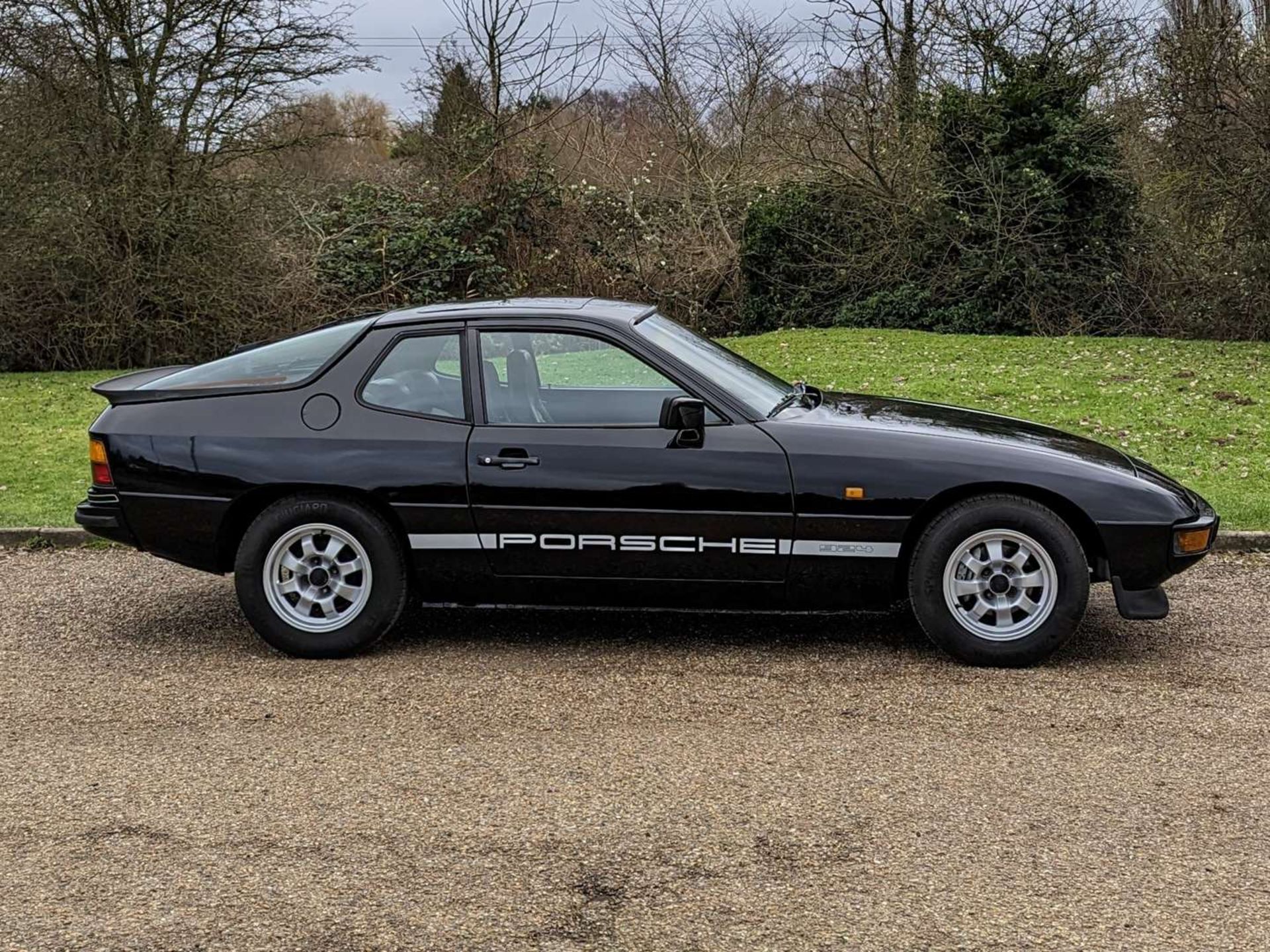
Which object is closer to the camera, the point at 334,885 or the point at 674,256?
the point at 334,885

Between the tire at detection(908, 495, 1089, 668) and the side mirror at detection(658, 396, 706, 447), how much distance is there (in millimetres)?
1041

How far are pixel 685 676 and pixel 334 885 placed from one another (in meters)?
2.11

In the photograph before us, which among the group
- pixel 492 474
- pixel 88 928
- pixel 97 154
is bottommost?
pixel 88 928

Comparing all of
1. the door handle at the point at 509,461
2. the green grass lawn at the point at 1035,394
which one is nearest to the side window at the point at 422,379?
the door handle at the point at 509,461

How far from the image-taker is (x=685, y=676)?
17.7ft

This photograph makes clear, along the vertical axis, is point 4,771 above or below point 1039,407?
below

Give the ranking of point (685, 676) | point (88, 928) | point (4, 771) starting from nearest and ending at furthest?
point (88, 928)
point (4, 771)
point (685, 676)

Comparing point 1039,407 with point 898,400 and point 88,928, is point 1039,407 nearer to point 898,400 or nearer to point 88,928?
point 898,400

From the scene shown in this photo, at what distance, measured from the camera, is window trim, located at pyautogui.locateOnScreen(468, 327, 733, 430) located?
560 cm

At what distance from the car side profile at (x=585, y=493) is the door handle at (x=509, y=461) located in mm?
13

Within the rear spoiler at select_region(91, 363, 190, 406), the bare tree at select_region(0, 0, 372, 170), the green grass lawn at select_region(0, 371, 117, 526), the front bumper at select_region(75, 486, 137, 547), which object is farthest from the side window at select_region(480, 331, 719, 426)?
the bare tree at select_region(0, 0, 372, 170)

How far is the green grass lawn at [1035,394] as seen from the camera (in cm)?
969

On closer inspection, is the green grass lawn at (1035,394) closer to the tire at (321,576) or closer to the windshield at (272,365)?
the windshield at (272,365)

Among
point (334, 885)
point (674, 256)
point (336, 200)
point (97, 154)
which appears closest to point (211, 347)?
point (97, 154)
